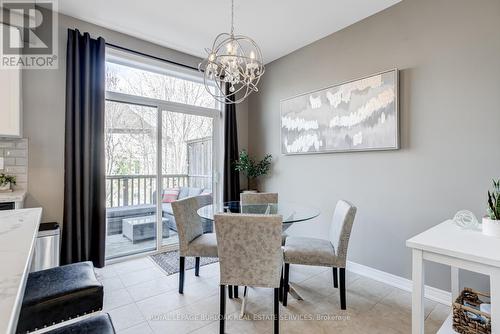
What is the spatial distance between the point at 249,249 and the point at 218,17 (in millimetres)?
2541

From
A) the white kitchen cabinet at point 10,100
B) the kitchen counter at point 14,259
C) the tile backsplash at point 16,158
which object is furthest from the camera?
the tile backsplash at point 16,158

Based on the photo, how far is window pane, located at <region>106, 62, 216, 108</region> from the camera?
324 centimetres

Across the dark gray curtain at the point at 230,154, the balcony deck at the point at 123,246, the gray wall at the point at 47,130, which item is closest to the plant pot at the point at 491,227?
the dark gray curtain at the point at 230,154

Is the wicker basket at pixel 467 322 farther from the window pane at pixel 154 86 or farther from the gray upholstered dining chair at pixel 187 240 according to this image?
the window pane at pixel 154 86

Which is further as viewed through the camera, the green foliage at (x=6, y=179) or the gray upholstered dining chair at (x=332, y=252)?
the green foliage at (x=6, y=179)

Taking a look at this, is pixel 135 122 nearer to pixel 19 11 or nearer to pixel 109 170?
pixel 109 170

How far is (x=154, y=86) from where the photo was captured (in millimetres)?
3541

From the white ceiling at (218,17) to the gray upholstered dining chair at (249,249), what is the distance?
7.34 ft

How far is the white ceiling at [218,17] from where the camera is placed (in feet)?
8.54

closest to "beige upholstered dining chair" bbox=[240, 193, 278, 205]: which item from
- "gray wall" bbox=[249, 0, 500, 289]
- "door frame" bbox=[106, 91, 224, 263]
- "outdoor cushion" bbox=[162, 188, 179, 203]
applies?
"gray wall" bbox=[249, 0, 500, 289]

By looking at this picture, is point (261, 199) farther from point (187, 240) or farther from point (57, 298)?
point (57, 298)

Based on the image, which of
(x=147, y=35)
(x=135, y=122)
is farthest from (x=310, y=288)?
(x=147, y=35)

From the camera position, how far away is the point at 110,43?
3094 mm

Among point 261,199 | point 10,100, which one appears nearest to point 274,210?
point 261,199
